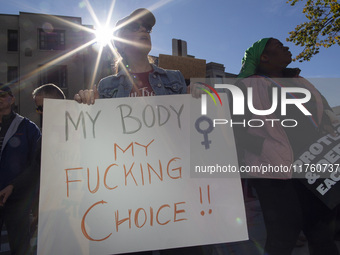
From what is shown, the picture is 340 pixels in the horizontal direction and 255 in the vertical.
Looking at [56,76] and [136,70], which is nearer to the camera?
[136,70]

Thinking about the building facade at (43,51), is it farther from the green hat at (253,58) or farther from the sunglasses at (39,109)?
the green hat at (253,58)

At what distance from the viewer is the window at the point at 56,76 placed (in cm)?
1875

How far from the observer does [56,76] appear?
753 inches

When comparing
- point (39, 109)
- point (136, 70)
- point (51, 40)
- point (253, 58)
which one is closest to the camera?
point (136, 70)

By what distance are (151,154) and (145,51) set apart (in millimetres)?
653

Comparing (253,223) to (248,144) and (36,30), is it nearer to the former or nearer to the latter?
(248,144)

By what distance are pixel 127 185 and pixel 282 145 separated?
94 centimetres

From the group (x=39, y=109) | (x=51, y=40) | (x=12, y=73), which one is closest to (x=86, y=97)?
(x=39, y=109)

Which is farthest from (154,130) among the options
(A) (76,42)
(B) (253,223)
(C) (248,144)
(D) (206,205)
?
(A) (76,42)

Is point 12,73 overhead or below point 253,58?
overhead

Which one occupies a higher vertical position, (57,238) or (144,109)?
(144,109)

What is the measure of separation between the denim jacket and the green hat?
46 centimetres

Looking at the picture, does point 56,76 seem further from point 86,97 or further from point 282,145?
point 282,145

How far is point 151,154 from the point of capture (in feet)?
4.44
